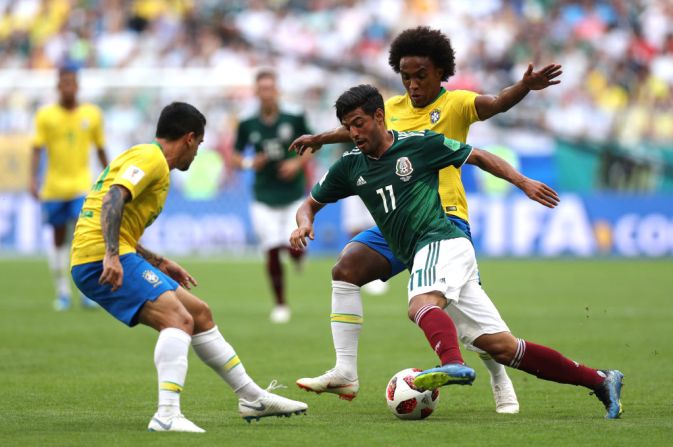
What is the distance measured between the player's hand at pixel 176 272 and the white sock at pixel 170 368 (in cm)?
88

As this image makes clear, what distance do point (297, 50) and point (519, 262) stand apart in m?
8.95

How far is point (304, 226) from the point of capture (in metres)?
7.34

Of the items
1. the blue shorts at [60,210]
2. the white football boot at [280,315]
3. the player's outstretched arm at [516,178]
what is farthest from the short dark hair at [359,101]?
the blue shorts at [60,210]

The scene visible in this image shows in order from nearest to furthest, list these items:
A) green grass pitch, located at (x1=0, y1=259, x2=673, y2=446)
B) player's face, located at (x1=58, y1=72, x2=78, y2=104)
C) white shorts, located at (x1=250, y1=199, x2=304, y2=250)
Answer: green grass pitch, located at (x1=0, y1=259, x2=673, y2=446), white shorts, located at (x1=250, y1=199, x2=304, y2=250), player's face, located at (x1=58, y1=72, x2=78, y2=104)

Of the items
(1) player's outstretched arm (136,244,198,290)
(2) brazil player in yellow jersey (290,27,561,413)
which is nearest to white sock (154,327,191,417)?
(1) player's outstretched arm (136,244,198,290)

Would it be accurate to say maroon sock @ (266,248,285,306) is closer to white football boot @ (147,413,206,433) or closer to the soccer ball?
the soccer ball

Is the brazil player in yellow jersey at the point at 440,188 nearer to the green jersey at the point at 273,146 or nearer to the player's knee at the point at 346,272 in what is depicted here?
the player's knee at the point at 346,272

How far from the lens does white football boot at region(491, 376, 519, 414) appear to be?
24.7ft

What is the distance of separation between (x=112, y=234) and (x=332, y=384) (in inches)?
79.2

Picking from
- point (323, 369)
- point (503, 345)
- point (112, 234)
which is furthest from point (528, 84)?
point (323, 369)

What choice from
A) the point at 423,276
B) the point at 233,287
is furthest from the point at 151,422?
the point at 233,287

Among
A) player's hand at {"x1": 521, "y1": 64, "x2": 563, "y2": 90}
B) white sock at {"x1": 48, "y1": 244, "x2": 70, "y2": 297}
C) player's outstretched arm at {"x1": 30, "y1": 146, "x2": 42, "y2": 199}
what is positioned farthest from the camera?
white sock at {"x1": 48, "y1": 244, "x2": 70, "y2": 297}

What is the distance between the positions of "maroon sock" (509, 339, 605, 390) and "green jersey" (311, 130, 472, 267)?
2.64 feet

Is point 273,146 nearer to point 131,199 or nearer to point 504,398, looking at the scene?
point 504,398
